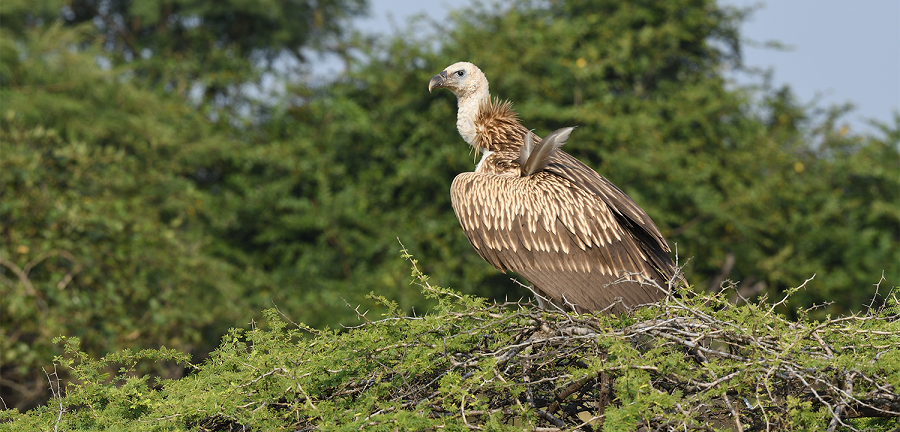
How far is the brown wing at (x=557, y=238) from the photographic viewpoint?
4.77m

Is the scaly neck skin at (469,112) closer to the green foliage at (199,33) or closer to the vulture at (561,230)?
the vulture at (561,230)

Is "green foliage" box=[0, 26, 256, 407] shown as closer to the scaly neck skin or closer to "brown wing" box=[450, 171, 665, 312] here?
the scaly neck skin

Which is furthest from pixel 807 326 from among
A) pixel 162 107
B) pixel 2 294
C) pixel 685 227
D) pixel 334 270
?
pixel 162 107

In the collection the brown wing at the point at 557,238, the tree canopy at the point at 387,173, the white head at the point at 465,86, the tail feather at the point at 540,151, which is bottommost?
the tree canopy at the point at 387,173

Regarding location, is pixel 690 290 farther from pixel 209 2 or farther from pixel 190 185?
pixel 209 2

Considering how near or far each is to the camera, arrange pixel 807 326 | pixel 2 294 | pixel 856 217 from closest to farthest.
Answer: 1. pixel 807 326
2. pixel 2 294
3. pixel 856 217

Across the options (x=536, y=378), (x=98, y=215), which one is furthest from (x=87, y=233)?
(x=536, y=378)

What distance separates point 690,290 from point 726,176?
9.20 m

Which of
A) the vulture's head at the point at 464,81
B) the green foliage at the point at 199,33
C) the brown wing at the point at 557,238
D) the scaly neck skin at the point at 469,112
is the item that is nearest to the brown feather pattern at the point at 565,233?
the brown wing at the point at 557,238

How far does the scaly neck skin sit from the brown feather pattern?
0.57 metres

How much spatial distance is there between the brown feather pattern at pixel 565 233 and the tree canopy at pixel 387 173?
18.3ft

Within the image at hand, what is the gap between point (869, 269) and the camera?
12250 mm

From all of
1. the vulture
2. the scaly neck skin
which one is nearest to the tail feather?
the vulture

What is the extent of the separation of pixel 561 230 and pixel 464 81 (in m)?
1.45
